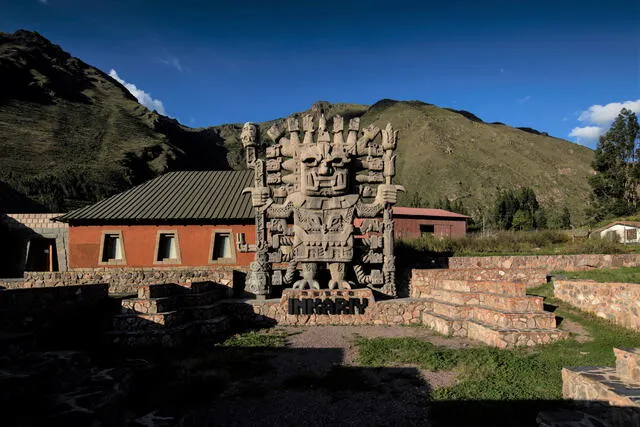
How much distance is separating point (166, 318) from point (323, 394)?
617 centimetres

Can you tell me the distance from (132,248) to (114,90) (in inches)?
4694

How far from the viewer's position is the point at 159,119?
4432 inches

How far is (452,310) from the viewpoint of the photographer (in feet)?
39.4

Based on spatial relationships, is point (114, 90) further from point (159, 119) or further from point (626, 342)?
point (626, 342)

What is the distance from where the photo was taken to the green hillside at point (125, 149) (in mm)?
59875

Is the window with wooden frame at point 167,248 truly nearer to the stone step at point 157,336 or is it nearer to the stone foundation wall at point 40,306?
the stone foundation wall at point 40,306

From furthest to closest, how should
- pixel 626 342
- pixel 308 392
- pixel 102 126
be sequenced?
1. pixel 102 126
2. pixel 626 342
3. pixel 308 392

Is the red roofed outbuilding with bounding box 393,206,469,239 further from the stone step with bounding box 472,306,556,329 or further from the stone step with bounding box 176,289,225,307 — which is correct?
the stone step with bounding box 472,306,556,329

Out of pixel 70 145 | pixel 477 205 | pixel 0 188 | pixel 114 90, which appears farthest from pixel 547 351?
pixel 114 90

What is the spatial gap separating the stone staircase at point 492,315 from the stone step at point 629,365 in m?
4.38

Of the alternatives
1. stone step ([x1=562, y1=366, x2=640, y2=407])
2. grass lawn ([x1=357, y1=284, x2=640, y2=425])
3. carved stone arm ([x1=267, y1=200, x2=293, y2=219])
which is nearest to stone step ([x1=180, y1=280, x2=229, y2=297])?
carved stone arm ([x1=267, y1=200, x2=293, y2=219])

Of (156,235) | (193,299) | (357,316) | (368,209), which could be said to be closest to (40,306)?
(193,299)

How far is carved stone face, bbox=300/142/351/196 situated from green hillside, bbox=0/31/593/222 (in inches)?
1591

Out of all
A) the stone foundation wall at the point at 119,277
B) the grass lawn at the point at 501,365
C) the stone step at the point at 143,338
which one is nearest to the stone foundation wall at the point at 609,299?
the grass lawn at the point at 501,365
